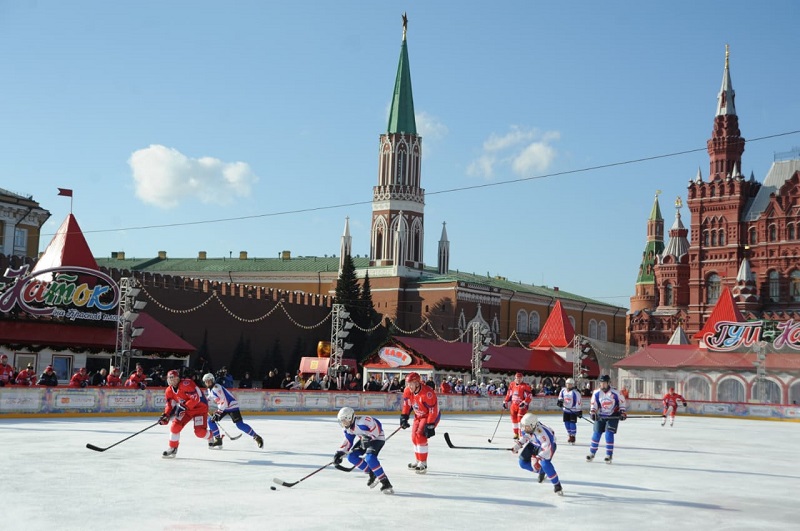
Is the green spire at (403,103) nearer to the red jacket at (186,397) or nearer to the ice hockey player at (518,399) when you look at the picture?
the ice hockey player at (518,399)

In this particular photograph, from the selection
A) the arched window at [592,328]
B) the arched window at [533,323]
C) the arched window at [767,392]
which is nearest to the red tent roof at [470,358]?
the arched window at [767,392]

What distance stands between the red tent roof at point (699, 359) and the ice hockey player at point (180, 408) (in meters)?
44.3

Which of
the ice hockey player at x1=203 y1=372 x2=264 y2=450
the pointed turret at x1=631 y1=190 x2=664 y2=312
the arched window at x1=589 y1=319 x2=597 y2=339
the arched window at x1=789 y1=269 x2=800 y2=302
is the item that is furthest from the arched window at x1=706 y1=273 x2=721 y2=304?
the ice hockey player at x1=203 y1=372 x2=264 y2=450

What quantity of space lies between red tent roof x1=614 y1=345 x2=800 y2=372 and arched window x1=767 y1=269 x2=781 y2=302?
53.4 ft

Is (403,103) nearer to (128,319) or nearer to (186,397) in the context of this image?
(128,319)

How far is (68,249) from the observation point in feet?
145

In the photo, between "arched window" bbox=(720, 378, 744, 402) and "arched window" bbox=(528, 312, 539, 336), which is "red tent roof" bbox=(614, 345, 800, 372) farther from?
"arched window" bbox=(528, 312, 539, 336)

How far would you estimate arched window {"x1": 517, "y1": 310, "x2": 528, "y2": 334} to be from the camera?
314ft

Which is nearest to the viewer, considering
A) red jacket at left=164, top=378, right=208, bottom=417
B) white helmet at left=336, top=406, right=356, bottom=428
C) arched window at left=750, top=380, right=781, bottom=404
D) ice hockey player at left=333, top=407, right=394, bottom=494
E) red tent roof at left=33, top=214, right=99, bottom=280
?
white helmet at left=336, top=406, right=356, bottom=428

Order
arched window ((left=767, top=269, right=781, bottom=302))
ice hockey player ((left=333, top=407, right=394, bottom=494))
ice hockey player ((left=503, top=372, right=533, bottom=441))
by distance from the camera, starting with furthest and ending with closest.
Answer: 1. arched window ((left=767, top=269, right=781, bottom=302))
2. ice hockey player ((left=503, top=372, right=533, bottom=441))
3. ice hockey player ((left=333, top=407, right=394, bottom=494))

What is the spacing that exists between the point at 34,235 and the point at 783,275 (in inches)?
2226

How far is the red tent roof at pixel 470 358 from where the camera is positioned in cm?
5181

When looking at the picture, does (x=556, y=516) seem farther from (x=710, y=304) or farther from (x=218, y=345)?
(x=710, y=304)

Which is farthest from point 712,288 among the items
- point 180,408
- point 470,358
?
point 180,408
